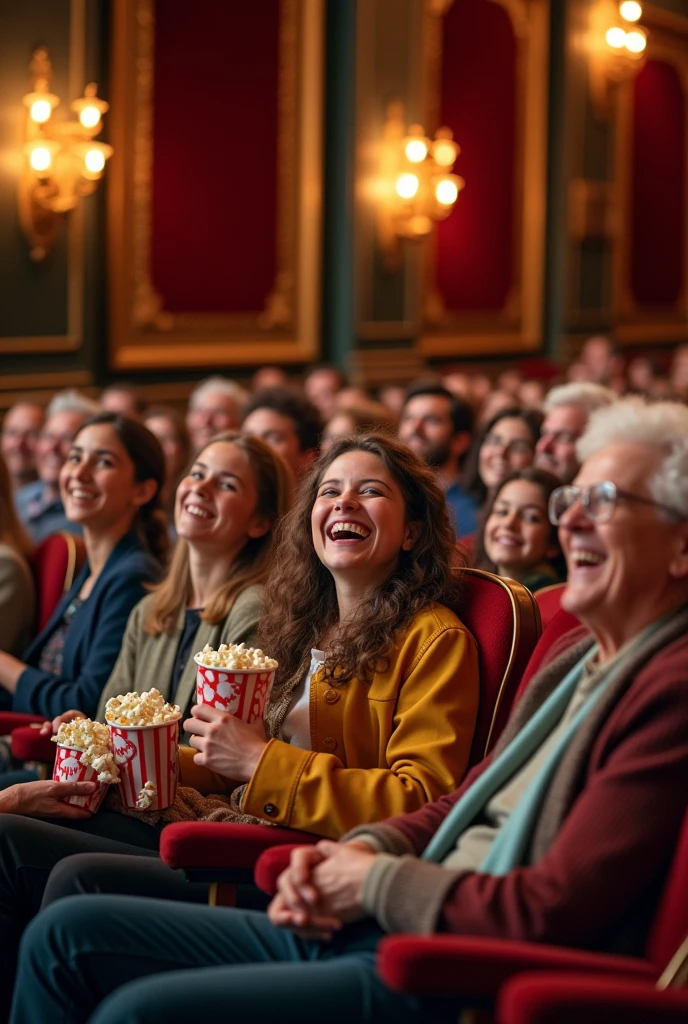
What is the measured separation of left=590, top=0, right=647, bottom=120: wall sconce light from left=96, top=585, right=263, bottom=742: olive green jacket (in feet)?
31.5

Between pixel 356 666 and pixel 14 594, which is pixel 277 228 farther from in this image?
pixel 356 666

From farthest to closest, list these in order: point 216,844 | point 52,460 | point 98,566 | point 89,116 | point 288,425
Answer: point 89,116 → point 52,460 → point 288,425 → point 98,566 → point 216,844

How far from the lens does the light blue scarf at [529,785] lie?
1.76 m

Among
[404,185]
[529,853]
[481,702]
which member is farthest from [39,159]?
[529,853]

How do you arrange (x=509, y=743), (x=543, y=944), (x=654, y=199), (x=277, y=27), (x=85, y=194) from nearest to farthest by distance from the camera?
(x=543, y=944) → (x=509, y=743) → (x=85, y=194) → (x=277, y=27) → (x=654, y=199)

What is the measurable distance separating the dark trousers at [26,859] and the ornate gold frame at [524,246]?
25.9 feet

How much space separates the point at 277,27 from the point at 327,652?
6833 mm

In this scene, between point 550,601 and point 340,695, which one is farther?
point 550,601

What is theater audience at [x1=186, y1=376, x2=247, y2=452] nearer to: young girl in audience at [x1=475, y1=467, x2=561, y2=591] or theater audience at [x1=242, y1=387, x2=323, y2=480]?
theater audience at [x1=242, y1=387, x2=323, y2=480]

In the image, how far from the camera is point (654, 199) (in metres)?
13.2

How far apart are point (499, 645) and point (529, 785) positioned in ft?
1.66

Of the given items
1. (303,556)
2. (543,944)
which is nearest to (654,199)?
(303,556)

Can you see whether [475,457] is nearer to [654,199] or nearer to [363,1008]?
[363,1008]

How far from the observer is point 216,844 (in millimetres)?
2084
